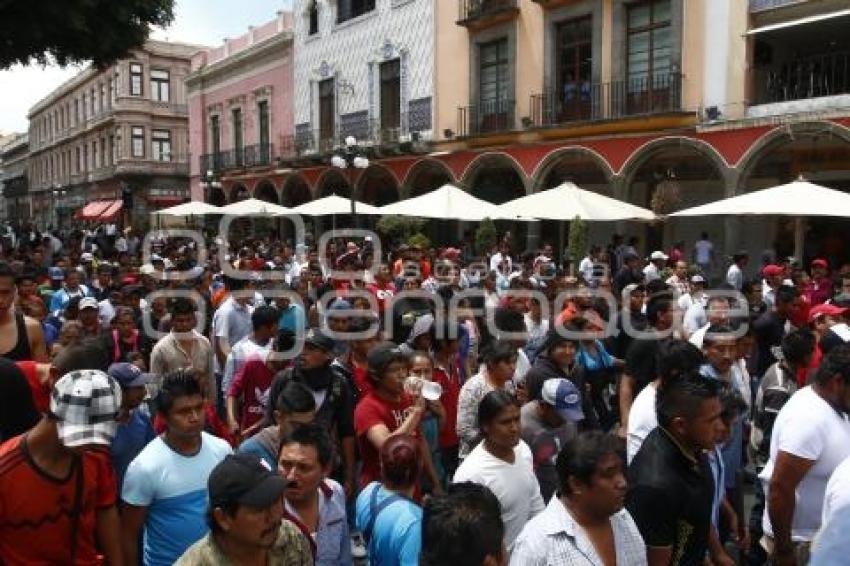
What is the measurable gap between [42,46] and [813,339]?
1271 centimetres

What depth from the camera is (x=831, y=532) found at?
2.34 m

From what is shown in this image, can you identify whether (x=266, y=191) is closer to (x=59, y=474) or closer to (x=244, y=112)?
(x=244, y=112)

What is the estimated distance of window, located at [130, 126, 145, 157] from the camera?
45.2 metres

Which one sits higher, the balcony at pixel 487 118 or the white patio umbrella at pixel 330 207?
the balcony at pixel 487 118

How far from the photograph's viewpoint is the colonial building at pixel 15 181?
236ft

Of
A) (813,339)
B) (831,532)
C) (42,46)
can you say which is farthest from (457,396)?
Answer: (42,46)

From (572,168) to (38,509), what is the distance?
18991 millimetres

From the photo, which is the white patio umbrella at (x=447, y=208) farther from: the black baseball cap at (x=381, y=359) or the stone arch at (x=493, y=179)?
the black baseball cap at (x=381, y=359)

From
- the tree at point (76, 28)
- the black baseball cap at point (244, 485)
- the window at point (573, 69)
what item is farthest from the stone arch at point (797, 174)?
the black baseball cap at point (244, 485)

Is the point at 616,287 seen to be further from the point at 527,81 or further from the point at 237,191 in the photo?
the point at 237,191

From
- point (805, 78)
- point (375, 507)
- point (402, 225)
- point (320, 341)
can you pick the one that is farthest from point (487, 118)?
point (375, 507)

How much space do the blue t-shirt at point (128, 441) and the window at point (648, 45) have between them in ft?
49.7

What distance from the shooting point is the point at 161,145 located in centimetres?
4603

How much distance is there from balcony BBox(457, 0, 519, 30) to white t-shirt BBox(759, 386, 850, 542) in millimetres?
17814
